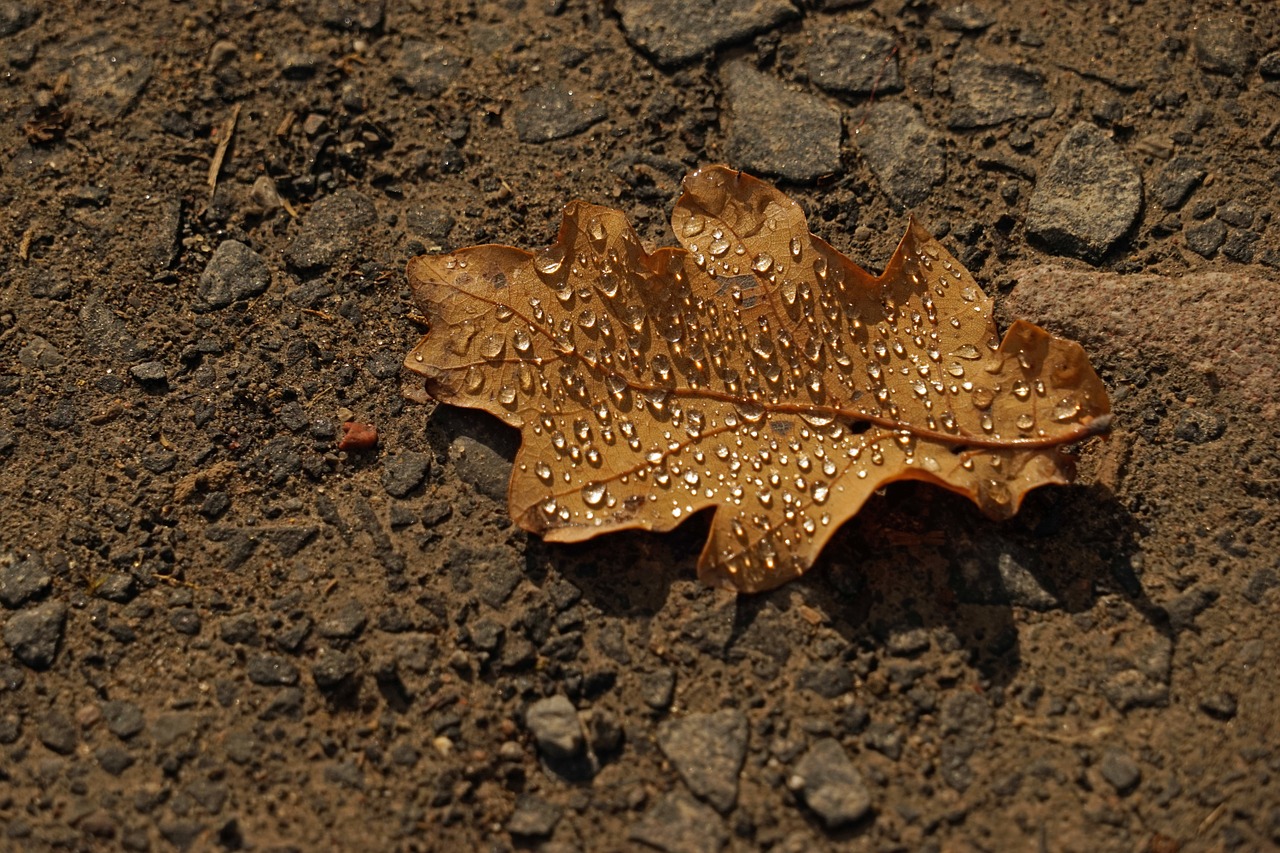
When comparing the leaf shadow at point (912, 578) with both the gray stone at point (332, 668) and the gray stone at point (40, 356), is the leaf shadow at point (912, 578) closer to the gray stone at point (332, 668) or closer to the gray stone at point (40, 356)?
the gray stone at point (332, 668)

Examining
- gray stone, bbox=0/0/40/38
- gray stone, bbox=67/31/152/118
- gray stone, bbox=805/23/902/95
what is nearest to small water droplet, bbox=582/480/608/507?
gray stone, bbox=805/23/902/95

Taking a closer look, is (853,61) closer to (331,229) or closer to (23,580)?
(331,229)

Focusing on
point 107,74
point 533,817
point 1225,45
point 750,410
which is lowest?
point 533,817

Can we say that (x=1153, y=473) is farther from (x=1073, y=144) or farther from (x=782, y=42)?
(x=782, y=42)

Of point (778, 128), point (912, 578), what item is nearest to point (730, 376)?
point (912, 578)

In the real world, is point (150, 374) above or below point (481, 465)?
below

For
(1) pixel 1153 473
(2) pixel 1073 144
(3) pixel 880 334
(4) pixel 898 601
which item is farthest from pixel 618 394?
(2) pixel 1073 144
